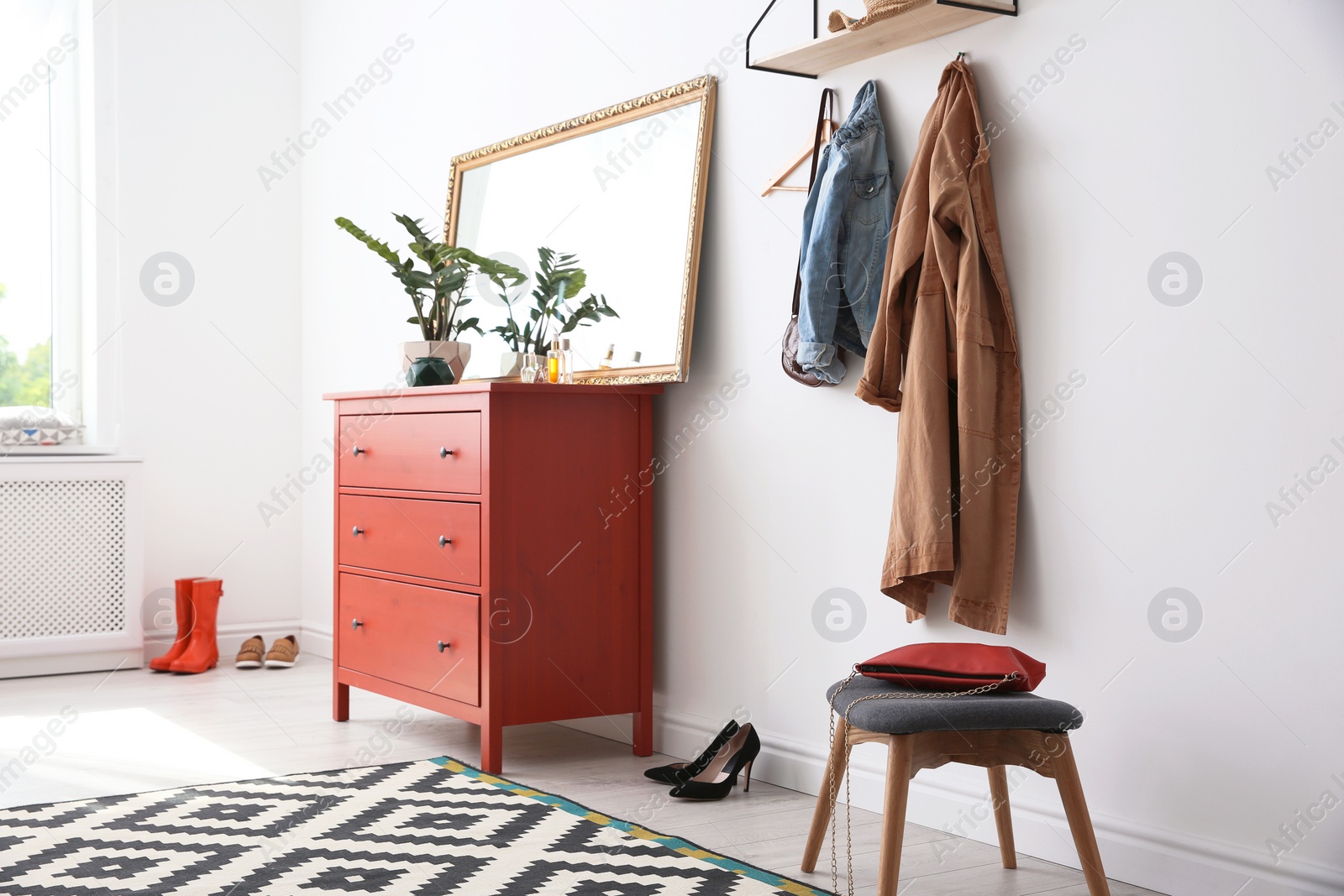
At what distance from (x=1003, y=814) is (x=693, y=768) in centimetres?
80

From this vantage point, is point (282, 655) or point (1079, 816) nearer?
point (1079, 816)

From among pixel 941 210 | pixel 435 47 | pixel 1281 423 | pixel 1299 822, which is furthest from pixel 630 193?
pixel 1299 822

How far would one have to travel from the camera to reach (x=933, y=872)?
2152mm

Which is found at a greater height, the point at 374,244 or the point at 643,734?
Answer: the point at 374,244

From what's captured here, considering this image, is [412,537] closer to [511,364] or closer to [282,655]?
[511,364]

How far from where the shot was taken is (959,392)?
2.24m

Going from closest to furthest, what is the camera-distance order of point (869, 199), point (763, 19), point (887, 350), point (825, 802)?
point (825, 802)
point (887, 350)
point (869, 199)
point (763, 19)

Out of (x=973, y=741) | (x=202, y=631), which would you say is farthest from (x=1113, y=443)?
(x=202, y=631)

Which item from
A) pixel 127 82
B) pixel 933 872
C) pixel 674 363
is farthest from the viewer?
pixel 127 82

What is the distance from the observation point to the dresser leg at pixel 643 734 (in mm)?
3078

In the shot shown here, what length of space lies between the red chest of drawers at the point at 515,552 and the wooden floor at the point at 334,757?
0.16 metres

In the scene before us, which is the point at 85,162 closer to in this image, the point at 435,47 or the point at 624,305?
the point at 435,47

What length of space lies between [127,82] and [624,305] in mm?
2570

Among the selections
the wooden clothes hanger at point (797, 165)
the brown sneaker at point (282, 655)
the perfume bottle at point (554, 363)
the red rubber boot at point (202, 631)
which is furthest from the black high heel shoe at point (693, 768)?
the red rubber boot at point (202, 631)
